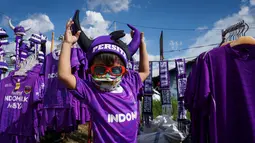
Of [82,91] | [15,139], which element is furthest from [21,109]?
[82,91]

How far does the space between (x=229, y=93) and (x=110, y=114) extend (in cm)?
89

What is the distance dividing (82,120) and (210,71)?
190 cm

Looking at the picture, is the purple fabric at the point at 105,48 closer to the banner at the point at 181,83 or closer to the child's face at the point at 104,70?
the child's face at the point at 104,70

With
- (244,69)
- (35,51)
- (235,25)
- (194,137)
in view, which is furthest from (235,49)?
(35,51)

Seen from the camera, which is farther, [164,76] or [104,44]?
[164,76]

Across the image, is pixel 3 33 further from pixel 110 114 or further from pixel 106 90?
pixel 110 114

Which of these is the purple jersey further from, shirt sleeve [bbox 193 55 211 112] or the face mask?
shirt sleeve [bbox 193 55 211 112]

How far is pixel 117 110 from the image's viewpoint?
1754 millimetres

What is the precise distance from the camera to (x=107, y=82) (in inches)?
69.4

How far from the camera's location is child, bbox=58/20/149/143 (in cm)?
169

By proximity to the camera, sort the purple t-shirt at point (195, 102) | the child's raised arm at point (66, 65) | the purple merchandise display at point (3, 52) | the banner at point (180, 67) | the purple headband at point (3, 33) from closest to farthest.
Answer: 1. the child's raised arm at point (66, 65)
2. the purple t-shirt at point (195, 102)
3. the purple merchandise display at point (3, 52)
4. the purple headband at point (3, 33)
5. the banner at point (180, 67)

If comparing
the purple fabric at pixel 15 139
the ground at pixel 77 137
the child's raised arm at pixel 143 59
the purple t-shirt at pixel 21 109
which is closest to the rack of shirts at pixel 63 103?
the purple t-shirt at pixel 21 109

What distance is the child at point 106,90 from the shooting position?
1.69 m

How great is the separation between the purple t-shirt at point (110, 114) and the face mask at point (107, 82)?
0.04m
